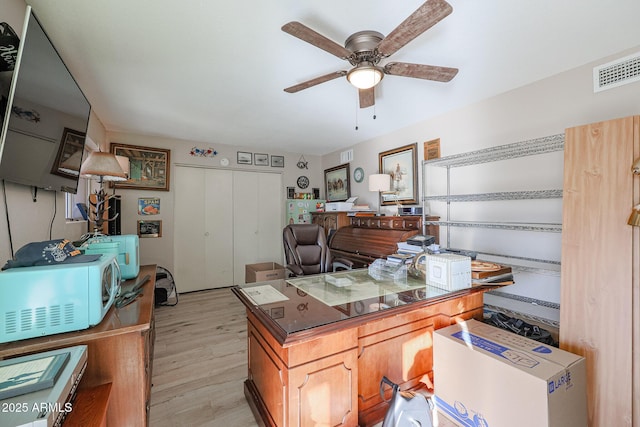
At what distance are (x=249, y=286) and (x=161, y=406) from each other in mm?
1080

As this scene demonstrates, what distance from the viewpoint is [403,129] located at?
12.1ft

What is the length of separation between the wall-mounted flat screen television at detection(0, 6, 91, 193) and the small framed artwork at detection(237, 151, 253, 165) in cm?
288

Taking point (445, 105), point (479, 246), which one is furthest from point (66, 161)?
point (479, 246)

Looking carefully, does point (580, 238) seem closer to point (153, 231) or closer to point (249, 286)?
point (249, 286)

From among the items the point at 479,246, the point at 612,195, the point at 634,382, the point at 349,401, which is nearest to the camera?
the point at 349,401

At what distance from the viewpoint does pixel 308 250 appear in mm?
3215

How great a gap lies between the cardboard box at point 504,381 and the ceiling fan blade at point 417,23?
175 centimetres

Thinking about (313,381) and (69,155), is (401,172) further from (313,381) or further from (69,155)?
(69,155)

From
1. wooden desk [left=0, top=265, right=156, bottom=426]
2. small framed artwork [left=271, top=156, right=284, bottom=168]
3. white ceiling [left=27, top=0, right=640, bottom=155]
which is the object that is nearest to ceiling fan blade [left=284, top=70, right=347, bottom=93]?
white ceiling [left=27, top=0, right=640, bottom=155]

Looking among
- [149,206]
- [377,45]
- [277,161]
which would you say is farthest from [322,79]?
[149,206]

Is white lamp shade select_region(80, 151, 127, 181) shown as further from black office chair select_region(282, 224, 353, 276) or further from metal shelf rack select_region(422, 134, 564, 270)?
metal shelf rack select_region(422, 134, 564, 270)

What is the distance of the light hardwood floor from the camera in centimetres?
172

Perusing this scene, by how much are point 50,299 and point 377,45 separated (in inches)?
86.2

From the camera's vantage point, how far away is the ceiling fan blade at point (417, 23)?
121 cm
